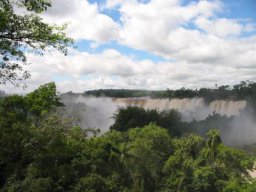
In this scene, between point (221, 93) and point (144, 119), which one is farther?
point (221, 93)

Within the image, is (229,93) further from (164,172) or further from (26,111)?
(26,111)

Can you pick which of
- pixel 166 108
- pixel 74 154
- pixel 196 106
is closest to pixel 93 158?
pixel 74 154

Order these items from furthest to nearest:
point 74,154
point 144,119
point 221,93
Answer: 1. point 221,93
2. point 144,119
3. point 74,154

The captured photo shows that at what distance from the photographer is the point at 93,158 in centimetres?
2822

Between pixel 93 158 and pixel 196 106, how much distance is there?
58094mm

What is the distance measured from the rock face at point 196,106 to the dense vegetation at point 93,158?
3872 cm

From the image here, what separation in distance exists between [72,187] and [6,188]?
6525 millimetres

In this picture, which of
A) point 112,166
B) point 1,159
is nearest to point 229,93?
point 112,166

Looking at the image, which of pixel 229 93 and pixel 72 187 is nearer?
pixel 72 187

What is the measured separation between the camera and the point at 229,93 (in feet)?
261

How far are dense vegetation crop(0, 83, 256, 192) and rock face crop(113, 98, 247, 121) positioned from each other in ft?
127

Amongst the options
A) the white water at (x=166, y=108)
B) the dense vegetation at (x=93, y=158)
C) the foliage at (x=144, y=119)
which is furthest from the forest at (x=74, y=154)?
the white water at (x=166, y=108)

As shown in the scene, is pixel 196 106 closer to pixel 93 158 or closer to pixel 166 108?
pixel 166 108

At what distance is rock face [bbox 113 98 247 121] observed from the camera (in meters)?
76.5
